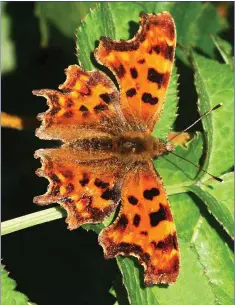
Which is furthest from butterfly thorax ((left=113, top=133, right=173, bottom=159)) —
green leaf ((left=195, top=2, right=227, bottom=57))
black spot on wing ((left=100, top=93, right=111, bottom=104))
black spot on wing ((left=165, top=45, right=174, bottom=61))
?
green leaf ((left=195, top=2, right=227, bottom=57))

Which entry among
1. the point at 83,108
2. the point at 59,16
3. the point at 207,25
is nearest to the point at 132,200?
the point at 83,108

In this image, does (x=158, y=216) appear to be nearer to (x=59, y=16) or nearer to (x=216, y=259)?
(x=216, y=259)

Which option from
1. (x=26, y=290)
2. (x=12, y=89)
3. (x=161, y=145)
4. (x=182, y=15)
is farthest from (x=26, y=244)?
(x=182, y=15)

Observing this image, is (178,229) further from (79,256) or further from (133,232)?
(79,256)

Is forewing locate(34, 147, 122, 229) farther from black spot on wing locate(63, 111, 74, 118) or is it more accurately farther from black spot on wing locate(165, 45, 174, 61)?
black spot on wing locate(165, 45, 174, 61)

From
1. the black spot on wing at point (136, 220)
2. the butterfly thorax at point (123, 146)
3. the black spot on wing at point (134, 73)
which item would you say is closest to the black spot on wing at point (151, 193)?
the black spot on wing at point (136, 220)

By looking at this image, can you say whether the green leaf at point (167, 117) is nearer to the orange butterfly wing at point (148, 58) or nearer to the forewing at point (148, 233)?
the orange butterfly wing at point (148, 58)
